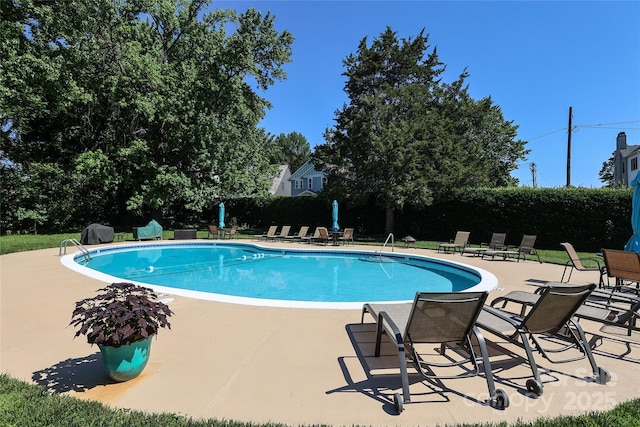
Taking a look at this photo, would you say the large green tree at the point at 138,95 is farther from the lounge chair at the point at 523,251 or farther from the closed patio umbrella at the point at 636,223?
the closed patio umbrella at the point at 636,223

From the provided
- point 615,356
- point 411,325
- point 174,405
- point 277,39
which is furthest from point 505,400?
point 277,39

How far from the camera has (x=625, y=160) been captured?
118ft

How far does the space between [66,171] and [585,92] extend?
30235 millimetres

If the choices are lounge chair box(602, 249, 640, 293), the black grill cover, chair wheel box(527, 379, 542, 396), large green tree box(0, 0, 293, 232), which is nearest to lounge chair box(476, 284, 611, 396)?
chair wheel box(527, 379, 542, 396)

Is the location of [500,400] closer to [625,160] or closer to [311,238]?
[311,238]

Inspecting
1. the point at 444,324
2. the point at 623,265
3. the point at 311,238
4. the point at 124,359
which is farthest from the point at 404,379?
the point at 311,238

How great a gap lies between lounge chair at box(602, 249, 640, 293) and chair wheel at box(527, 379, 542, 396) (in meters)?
3.79

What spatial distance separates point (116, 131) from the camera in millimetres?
22688

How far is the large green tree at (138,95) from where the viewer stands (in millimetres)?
18641

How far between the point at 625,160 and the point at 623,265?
136ft

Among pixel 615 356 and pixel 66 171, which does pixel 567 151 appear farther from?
pixel 66 171

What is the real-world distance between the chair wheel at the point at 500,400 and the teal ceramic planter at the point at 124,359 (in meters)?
3.07

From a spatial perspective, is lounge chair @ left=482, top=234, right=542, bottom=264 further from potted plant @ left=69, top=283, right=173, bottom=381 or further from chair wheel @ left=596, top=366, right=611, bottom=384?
potted plant @ left=69, top=283, right=173, bottom=381

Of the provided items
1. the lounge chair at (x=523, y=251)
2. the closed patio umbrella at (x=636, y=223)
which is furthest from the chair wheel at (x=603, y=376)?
the lounge chair at (x=523, y=251)
